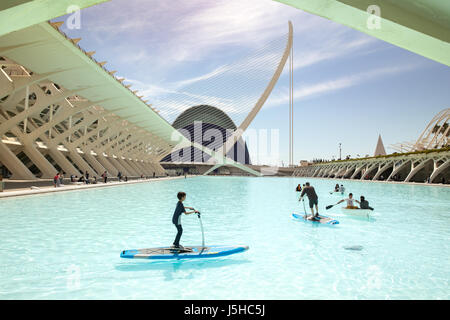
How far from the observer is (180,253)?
18.1 feet

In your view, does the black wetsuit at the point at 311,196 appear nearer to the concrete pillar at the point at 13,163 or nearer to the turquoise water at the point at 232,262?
the turquoise water at the point at 232,262

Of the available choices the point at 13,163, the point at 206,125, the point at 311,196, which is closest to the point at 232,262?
the point at 311,196

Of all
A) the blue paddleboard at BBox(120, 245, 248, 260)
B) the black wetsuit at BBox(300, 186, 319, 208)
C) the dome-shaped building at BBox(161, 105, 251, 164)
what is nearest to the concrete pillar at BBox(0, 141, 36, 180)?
the black wetsuit at BBox(300, 186, 319, 208)

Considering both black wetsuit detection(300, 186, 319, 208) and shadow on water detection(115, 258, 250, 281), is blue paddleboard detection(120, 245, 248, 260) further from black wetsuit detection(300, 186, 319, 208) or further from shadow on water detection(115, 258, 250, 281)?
black wetsuit detection(300, 186, 319, 208)

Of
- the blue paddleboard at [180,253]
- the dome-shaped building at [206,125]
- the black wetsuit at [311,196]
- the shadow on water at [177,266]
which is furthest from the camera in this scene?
the dome-shaped building at [206,125]

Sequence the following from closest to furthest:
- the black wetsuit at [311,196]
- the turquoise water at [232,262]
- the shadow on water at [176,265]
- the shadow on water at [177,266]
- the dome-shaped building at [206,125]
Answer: the turquoise water at [232,262] < the shadow on water at [177,266] < the shadow on water at [176,265] < the black wetsuit at [311,196] < the dome-shaped building at [206,125]

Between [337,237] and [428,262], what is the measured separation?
227 cm

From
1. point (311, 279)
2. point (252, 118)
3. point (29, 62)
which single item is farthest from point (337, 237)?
point (252, 118)

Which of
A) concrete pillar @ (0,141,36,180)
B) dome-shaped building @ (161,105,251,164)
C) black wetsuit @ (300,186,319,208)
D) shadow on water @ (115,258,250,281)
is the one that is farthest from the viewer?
dome-shaped building @ (161,105,251,164)

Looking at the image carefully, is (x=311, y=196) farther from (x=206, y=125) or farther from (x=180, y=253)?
(x=206, y=125)

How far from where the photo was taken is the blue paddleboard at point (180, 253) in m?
5.35

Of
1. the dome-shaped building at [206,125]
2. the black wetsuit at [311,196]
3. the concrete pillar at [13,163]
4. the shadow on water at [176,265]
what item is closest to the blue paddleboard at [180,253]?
the shadow on water at [176,265]

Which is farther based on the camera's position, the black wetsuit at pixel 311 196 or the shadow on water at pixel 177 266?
Result: the black wetsuit at pixel 311 196

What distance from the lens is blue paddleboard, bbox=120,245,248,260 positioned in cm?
535
